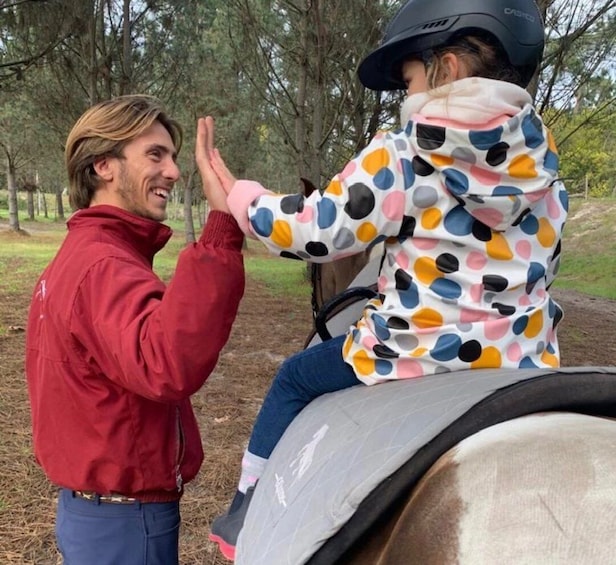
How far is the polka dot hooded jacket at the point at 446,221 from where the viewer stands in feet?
4.73

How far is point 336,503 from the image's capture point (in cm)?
117

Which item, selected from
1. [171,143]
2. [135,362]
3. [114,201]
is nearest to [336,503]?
[135,362]

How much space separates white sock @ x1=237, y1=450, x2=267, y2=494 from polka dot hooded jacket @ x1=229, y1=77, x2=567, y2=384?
61 centimetres

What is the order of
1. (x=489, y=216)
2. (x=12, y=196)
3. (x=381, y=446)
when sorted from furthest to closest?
(x=12, y=196) < (x=489, y=216) < (x=381, y=446)

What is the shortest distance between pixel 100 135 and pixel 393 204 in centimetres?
92

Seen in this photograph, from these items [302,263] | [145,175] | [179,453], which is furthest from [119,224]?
[302,263]

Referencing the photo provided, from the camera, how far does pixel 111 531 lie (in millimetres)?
1704

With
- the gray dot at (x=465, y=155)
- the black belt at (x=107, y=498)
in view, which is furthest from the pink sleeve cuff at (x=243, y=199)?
the black belt at (x=107, y=498)

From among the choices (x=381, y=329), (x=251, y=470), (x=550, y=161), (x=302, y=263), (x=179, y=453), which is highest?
(x=550, y=161)

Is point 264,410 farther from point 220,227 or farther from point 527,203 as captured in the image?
point 527,203

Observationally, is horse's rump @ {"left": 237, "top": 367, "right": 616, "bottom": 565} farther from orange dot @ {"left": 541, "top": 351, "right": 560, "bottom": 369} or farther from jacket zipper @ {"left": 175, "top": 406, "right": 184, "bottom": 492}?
jacket zipper @ {"left": 175, "top": 406, "right": 184, "bottom": 492}

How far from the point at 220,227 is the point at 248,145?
21114mm

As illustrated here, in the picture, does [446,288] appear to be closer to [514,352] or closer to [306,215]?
[514,352]

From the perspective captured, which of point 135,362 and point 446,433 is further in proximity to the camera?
point 135,362
